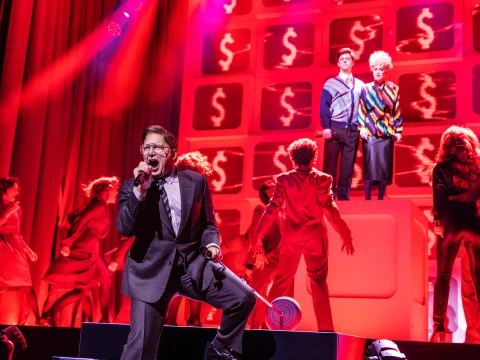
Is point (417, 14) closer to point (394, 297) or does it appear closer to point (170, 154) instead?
point (394, 297)

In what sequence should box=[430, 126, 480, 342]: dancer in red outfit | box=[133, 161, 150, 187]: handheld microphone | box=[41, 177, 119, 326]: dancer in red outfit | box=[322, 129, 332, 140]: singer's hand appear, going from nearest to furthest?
box=[133, 161, 150, 187]: handheld microphone < box=[430, 126, 480, 342]: dancer in red outfit < box=[322, 129, 332, 140]: singer's hand < box=[41, 177, 119, 326]: dancer in red outfit

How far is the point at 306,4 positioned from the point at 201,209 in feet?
20.1

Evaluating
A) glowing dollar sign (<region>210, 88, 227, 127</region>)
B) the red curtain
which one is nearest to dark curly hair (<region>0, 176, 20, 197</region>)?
the red curtain

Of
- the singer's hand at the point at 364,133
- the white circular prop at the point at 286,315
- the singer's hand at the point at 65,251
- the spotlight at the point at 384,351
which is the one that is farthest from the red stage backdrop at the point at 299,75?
the spotlight at the point at 384,351

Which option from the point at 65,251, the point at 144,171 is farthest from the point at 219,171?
the point at 144,171

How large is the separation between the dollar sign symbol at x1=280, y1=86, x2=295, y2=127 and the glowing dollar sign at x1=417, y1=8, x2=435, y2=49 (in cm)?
164

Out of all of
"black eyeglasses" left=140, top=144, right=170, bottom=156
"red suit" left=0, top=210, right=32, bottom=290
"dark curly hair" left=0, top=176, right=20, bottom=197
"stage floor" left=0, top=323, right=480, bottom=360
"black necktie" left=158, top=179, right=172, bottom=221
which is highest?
"dark curly hair" left=0, top=176, right=20, bottom=197

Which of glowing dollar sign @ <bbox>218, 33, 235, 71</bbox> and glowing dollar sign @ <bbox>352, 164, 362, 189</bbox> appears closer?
glowing dollar sign @ <bbox>352, 164, 362, 189</bbox>

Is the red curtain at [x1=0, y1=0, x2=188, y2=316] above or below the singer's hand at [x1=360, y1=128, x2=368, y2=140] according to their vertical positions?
above

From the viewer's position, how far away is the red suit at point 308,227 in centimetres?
492

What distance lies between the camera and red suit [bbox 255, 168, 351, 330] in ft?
16.1

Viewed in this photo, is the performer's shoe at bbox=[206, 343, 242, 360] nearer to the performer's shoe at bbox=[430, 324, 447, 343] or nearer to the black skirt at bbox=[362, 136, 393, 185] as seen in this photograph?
the performer's shoe at bbox=[430, 324, 447, 343]

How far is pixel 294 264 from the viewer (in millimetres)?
5117

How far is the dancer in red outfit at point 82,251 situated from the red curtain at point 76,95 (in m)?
1.82
